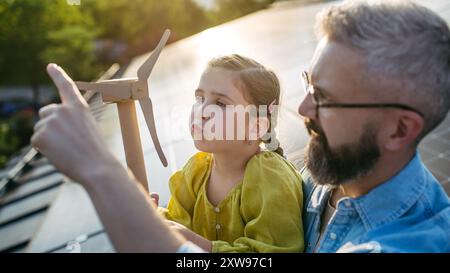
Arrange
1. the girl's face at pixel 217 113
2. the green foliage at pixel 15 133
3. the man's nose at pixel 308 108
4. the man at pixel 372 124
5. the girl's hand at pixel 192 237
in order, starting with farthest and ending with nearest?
the green foliage at pixel 15 133
the girl's face at pixel 217 113
the girl's hand at pixel 192 237
the man's nose at pixel 308 108
the man at pixel 372 124

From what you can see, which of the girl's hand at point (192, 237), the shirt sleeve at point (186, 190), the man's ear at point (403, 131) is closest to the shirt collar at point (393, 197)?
the man's ear at point (403, 131)

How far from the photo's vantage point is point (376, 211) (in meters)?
1.68

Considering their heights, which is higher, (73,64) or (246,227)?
(246,227)

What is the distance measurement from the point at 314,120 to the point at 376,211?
1.35 feet

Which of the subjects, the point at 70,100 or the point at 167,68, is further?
the point at 167,68

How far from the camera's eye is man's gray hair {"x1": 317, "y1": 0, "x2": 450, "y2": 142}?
5.05ft

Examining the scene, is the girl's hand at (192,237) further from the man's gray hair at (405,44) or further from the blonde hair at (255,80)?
the man's gray hair at (405,44)

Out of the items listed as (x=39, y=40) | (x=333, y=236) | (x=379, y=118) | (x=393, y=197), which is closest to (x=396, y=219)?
(x=393, y=197)

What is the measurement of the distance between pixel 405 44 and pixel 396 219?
620 millimetres

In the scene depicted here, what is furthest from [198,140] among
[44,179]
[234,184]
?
[44,179]

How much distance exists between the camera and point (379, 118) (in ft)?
5.41

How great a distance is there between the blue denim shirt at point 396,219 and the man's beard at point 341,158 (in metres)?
0.10

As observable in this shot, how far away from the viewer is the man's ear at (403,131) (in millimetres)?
1622
